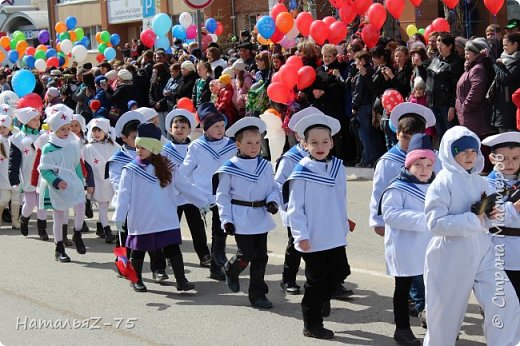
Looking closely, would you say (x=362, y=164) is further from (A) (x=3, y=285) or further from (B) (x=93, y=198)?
(A) (x=3, y=285)

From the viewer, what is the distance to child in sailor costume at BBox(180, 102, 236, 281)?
8.54m

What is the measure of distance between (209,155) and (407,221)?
3.06m

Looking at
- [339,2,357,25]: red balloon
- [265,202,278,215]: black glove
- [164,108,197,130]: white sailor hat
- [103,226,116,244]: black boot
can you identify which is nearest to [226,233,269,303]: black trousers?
[265,202,278,215]: black glove

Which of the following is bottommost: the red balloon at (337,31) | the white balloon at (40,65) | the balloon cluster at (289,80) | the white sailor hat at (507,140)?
the white sailor hat at (507,140)

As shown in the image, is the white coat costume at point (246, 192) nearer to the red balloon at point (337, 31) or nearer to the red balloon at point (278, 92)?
the red balloon at point (278, 92)

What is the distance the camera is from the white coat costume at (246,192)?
291 inches

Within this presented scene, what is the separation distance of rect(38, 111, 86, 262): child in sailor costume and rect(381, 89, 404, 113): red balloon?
4.42 metres

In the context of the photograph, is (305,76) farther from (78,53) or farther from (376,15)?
(78,53)

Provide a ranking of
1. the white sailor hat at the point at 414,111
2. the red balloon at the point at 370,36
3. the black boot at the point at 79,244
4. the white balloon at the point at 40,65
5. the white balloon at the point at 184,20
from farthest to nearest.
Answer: the white balloon at the point at 40,65, the white balloon at the point at 184,20, the red balloon at the point at 370,36, the black boot at the point at 79,244, the white sailor hat at the point at 414,111

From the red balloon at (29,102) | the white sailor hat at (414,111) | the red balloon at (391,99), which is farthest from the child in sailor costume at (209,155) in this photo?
the red balloon at (29,102)

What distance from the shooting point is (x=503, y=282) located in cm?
527

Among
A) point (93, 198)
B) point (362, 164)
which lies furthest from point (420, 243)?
point (362, 164)

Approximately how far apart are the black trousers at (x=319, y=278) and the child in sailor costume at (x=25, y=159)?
5.59 metres

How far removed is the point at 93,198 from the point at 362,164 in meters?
4.57
